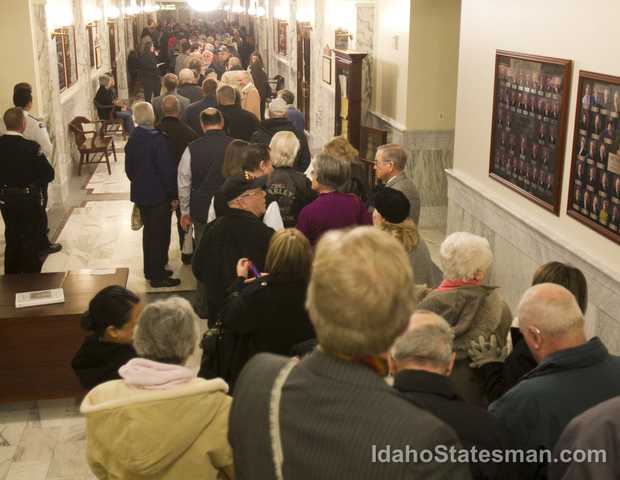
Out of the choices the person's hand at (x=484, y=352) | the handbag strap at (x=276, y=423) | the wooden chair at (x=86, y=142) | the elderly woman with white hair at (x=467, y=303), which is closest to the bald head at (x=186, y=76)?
the wooden chair at (x=86, y=142)

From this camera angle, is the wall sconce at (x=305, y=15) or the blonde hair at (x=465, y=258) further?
the wall sconce at (x=305, y=15)

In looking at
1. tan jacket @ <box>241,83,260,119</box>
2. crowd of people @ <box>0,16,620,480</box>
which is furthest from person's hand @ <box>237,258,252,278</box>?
tan jacket @ <box>241,83,260,119</box>

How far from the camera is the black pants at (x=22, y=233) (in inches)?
289

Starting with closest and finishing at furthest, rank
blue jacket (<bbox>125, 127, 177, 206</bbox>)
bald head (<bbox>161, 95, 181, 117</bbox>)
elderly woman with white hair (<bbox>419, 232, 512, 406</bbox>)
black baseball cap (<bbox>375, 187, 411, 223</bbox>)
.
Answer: elderly woman with white hair (<bbox>419, 232, 512, 406</bbox>), black baseball cap (<bbox>375, 187, 411, 223</bbox>), blue jacket (<bbox>125, 127, 177, 206</bbox>), bald head (<bbox>161, 95, 181, 117</bbox>)

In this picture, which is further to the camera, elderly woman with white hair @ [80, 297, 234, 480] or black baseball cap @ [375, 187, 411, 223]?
black baseball cap @ [375, 187, 411, 223]

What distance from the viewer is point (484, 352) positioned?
3.36 metres

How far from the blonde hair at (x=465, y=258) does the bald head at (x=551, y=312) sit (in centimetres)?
66

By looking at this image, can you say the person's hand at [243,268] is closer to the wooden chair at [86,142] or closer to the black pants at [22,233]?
the black pants at [22,233]

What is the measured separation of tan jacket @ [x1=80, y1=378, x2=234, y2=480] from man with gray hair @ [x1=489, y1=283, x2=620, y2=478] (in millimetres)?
986

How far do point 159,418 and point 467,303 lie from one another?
5.10 ft

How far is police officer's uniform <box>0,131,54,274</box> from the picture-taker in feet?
23.2

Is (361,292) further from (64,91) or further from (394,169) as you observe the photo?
(64,91)

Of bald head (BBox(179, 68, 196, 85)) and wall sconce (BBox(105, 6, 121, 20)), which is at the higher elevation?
wall sconce (BBox(105, 6, 121, 20))

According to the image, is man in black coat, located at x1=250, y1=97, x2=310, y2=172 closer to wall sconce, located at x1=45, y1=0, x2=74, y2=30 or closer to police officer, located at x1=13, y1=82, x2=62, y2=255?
police officer, located at x1=13, y1=82, x2=62, y2=255
